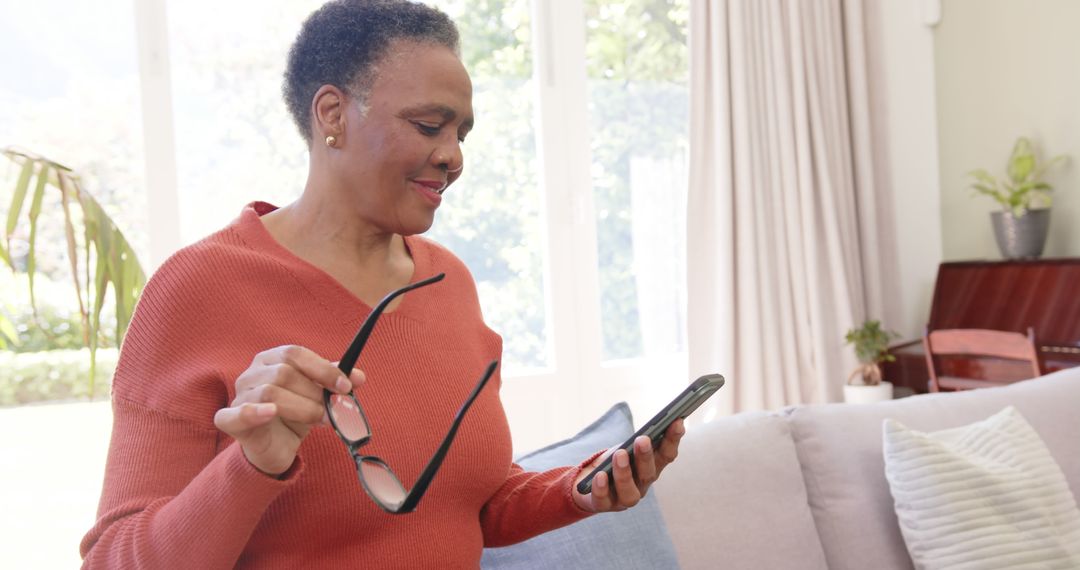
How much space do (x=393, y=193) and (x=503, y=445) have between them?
13.4 inches

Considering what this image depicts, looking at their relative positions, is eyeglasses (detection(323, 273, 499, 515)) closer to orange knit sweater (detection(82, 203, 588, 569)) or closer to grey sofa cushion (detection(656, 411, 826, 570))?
orange knit sweater (detection(82, 203, 588, 569))

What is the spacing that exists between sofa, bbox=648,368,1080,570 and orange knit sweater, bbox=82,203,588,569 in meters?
0.51

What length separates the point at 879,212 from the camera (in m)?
3.95

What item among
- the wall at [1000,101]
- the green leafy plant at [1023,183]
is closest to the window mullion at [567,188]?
the green leafy plant at [1023,183]

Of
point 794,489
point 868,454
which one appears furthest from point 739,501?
point 868,454

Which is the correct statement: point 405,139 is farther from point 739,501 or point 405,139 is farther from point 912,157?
point 912,157

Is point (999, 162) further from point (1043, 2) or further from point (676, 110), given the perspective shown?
point (676, 110)

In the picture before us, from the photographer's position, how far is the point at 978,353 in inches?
120

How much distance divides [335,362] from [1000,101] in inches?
138

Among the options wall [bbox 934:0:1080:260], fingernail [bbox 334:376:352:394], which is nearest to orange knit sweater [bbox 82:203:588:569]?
fingernail [bbox 334:376:352:394]

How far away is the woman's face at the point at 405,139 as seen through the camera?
3.53 ft

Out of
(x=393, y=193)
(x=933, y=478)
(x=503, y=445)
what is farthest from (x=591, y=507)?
(x=933, y=478)

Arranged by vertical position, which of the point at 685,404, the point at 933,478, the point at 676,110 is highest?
the point at 676,110

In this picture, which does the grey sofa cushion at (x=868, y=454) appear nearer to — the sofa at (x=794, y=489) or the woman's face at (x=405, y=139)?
the sofa at (x=794, y=489)
